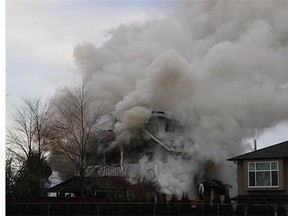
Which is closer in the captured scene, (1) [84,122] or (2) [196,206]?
(2) [196,206]

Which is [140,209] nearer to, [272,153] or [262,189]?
[262,189]

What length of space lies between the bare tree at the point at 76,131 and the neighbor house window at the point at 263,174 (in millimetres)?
13173

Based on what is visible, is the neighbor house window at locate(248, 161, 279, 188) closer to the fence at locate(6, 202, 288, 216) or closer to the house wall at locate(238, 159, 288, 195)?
the house wall at locate(238, 159, 288, 195)

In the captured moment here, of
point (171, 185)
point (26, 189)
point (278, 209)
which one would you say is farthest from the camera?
point (171, 185)

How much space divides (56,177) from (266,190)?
2077cm

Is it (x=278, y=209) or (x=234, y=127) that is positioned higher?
(x=234, y=127)

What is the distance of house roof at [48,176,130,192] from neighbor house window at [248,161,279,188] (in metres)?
10.3

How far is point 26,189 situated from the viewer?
3847 centimetres

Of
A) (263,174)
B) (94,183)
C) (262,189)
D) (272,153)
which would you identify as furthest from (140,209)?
(94,183)

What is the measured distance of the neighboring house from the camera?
34688 millimetres

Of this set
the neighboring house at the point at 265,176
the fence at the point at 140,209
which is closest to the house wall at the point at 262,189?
the neighboring house at the point at 265,176

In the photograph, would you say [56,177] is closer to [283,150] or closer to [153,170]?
[153,170]

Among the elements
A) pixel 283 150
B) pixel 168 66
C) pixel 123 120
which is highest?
pixel 168 66

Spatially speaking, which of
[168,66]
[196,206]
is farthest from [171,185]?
[196,206]
